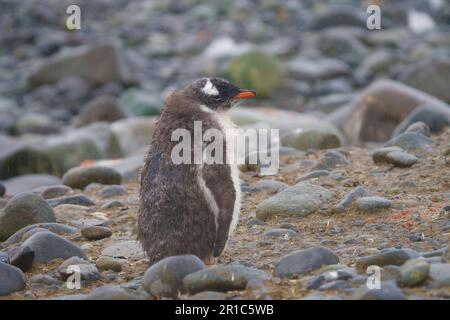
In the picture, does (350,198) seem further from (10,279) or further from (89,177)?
(89,177)

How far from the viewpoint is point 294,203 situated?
22.6 ft

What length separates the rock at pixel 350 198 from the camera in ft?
22.2

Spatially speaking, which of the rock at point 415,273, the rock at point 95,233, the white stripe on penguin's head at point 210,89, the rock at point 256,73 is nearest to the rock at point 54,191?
the rock at point 95,233

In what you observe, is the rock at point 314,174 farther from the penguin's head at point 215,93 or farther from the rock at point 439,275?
the rock at point 439,275

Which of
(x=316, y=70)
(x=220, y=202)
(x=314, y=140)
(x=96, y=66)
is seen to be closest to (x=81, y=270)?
(x=220, y=202)

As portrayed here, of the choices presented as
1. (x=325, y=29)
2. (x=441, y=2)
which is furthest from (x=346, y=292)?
(x=441, y=2)

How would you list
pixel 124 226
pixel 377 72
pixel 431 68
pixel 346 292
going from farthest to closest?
1. pixel 377 72
2. pixel 431 68
3. pixel 124 226
4. pixel 346 292

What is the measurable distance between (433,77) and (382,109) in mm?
4232

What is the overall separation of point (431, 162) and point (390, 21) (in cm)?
1535

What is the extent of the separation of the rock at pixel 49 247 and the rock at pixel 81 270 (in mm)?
230

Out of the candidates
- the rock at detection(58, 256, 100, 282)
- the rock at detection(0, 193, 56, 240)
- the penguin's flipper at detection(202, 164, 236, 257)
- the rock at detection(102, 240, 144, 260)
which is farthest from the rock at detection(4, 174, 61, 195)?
the penguin's flipper at detection(202, 164, 236, 257)
